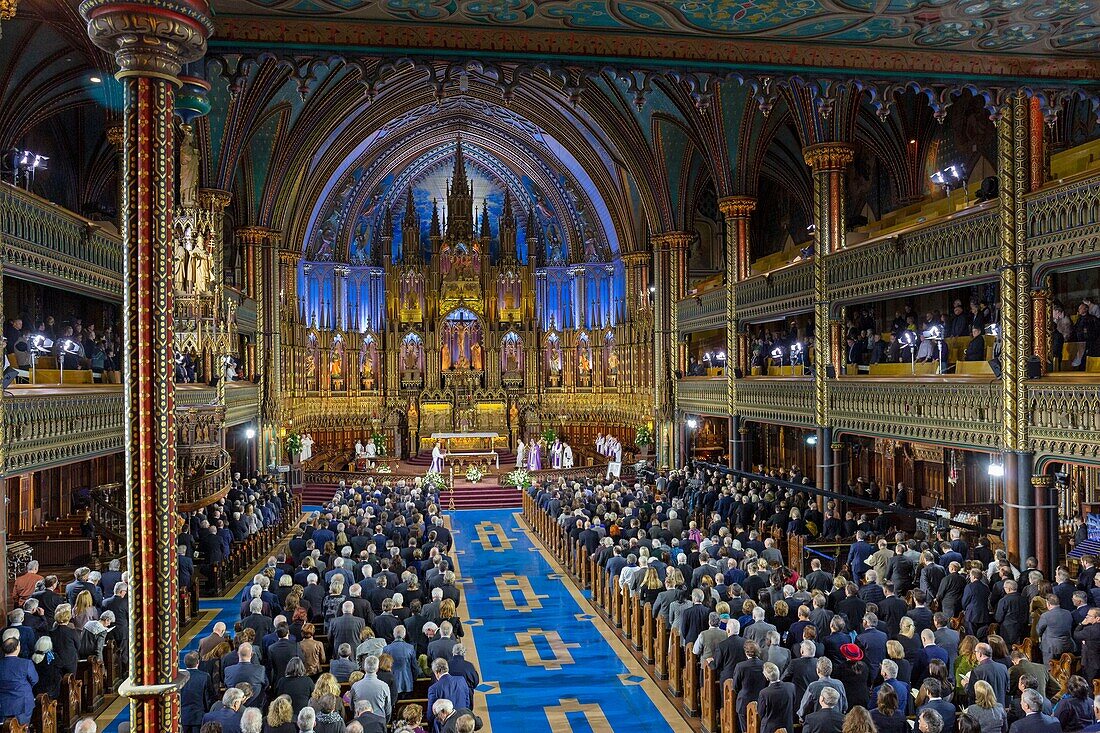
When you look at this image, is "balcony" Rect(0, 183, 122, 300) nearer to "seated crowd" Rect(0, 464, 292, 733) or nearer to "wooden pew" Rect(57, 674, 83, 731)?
"seated crowd" Rect(0, 464, 292, 733)

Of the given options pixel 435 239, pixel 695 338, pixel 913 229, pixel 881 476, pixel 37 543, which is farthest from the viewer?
pixel 435 239

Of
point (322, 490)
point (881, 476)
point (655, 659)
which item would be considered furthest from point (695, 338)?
point (655, 659)

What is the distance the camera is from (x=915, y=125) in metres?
26.4

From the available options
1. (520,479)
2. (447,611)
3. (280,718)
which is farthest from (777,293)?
(280,718)

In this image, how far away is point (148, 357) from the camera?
595cm

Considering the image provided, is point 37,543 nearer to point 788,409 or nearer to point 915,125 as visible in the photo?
point 788,409

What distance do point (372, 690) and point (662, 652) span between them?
5.63 meters

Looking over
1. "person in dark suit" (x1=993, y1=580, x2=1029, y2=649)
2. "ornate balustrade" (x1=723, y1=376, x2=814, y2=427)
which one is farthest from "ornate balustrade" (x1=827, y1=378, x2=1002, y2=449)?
"person in dark suit" (x1=993, y1=580, x2=1029, y2=649)

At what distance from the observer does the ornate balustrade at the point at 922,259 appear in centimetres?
1692

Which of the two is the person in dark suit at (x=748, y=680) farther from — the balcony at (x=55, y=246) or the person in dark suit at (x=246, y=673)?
the balcony at (x=55, y=246)

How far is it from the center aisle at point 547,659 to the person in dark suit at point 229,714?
420 cm

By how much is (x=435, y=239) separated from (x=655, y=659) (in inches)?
1318

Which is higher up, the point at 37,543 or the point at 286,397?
the point at 286,397

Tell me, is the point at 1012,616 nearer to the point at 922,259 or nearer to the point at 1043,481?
the point at 1043,481
